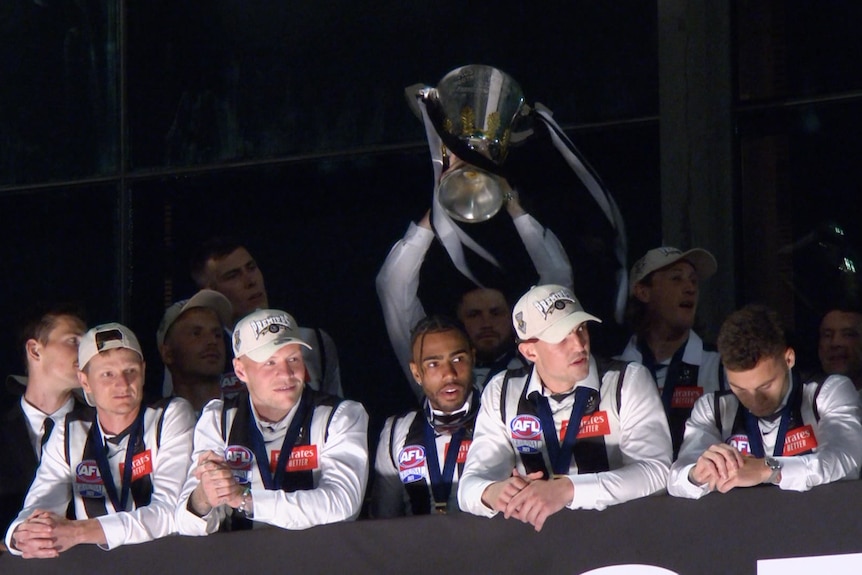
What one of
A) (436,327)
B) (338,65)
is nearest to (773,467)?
(436,327)

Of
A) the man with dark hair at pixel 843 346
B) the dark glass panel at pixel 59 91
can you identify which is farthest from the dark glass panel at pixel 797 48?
the dark glass panel at pixel 59 91

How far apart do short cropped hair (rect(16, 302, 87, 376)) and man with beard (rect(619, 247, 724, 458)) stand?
252cm

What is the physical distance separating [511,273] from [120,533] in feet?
11.1

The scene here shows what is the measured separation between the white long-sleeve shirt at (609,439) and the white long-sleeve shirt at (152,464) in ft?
Result: 3.90

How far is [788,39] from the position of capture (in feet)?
26.0

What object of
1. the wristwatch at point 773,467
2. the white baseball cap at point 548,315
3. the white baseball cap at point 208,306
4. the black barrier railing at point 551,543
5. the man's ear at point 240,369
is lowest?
the black barrier railing at point 551,543

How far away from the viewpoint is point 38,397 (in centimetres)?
664

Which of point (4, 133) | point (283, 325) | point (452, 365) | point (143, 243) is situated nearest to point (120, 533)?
point (283, 325)

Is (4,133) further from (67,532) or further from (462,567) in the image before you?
(462,567)

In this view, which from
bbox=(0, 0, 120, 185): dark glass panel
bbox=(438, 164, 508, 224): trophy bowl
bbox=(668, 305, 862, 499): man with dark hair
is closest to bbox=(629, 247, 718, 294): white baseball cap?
bbox=(438, 164, 508, 224): trophy bowl

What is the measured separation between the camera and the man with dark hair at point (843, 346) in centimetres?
612

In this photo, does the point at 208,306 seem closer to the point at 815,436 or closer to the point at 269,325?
the point at 269,325

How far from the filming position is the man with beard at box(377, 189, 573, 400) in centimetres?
666

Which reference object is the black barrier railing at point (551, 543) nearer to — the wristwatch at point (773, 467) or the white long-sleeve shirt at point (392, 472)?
the wristwatch at point (773, 467)
